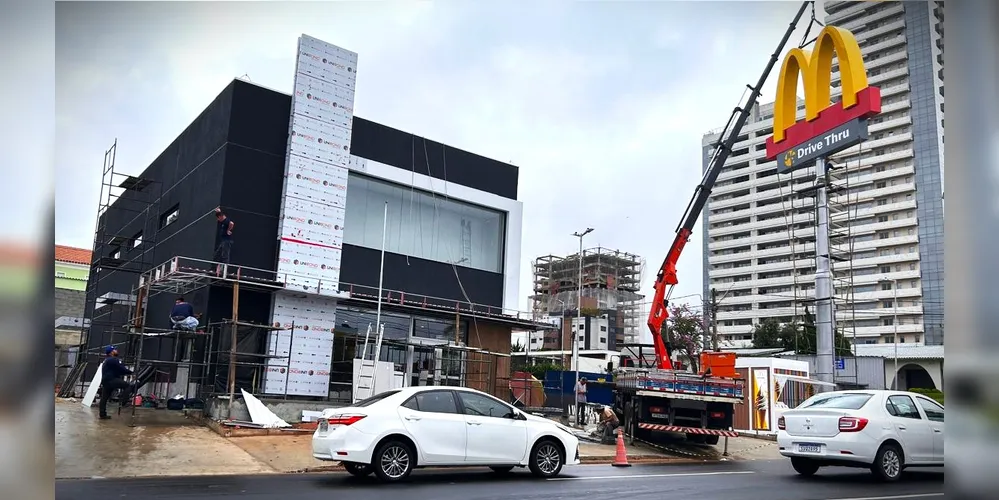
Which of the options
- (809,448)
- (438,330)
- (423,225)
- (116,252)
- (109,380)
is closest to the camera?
(809,448)

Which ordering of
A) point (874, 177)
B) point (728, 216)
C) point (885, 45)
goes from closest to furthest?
point (874, 177) → point (885, 45) → point (728, 216)

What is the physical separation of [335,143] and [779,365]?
19.3 m

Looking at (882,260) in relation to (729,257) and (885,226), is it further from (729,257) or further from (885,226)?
(729,257)

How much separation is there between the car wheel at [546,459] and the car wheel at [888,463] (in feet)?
16.8

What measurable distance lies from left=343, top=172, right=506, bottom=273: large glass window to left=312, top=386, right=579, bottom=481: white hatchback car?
12.8m

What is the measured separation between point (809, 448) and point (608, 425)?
7172 millimetres

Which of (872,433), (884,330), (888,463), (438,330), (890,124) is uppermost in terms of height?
(890,124)

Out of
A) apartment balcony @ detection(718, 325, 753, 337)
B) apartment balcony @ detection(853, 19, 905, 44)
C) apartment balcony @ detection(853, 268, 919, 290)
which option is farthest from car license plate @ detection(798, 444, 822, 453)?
apartment balcony @ detection(853, 19, 905, 44)

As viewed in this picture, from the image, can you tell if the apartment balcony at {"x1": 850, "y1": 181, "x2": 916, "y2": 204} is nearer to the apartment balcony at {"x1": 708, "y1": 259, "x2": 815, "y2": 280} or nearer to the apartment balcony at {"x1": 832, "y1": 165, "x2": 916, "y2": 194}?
the apartment balcony at {"x1": 832, "y1": 165, "x2": 916, "y2": 194}

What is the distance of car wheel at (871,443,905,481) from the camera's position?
11.5 m

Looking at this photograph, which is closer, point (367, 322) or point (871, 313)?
point (367, 322)

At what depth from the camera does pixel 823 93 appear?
78.7 ft

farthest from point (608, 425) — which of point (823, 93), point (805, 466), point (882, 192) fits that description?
point (882, 192)

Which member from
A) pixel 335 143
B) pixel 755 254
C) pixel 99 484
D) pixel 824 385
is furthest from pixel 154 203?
pixel 755 254
